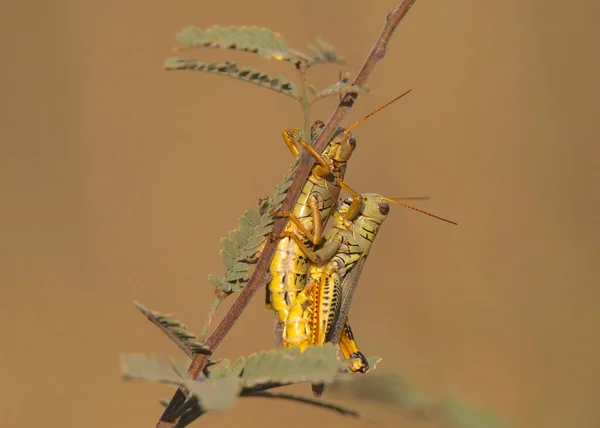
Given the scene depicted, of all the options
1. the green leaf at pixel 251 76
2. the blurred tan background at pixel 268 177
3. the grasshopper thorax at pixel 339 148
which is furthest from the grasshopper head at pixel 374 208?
the blurred tan background at pixel 268 177

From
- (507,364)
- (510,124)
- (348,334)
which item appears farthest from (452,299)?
(348,334)

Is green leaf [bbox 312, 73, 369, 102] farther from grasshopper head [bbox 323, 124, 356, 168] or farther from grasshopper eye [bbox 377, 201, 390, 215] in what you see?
grasshopper eye [bbox 377, 201, 390, 215]

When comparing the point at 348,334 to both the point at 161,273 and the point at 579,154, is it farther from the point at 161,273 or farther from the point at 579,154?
the point at 579,154

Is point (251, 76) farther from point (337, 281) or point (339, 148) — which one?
point (337, 281)

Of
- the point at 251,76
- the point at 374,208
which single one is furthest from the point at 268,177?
the point at 251,76

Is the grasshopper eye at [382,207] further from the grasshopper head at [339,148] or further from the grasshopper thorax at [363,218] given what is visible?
the grasshopper head at [339,148]

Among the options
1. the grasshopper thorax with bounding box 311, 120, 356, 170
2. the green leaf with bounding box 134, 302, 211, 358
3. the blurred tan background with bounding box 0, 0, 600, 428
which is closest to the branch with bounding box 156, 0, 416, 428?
the green leaf with bounding box 134, 302, 211, 358

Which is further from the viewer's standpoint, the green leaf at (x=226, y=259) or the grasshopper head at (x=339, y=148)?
the grasshopper head at (x=339, y=148)
